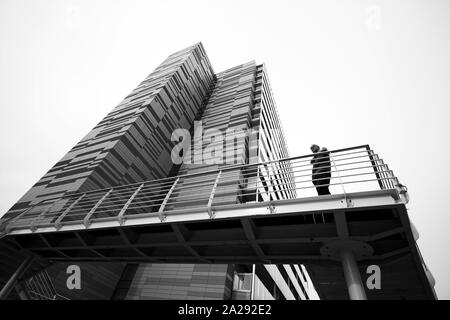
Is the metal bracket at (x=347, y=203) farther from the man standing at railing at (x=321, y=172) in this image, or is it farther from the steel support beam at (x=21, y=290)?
the steel support beam at (x=21, y=290)

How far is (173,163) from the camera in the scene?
26688 mm

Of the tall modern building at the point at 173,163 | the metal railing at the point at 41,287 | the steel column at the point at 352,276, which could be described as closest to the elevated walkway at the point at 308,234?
the steel column at the point at 352,276

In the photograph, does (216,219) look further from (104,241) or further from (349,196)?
(104,241)

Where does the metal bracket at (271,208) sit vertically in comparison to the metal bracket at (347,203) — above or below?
above

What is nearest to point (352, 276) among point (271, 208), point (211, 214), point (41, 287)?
point (271, 208)

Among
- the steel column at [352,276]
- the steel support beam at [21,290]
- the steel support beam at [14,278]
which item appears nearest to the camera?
the steel column at [352,276]

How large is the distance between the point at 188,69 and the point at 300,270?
32736mm

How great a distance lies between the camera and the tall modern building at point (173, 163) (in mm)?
16484

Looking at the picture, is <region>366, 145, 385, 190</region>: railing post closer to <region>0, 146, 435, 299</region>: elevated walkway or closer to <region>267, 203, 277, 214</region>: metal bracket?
<region>0, 146, 435, 299</region>: elevated walkway

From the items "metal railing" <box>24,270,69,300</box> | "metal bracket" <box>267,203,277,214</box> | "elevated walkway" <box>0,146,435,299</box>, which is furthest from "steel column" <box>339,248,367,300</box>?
"metal railing" <box>24,270,69,300</box>

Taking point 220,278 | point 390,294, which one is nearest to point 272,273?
point 220,278

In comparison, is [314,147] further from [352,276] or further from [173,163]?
[173,163]

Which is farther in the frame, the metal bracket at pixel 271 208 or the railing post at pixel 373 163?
the metal bracket at pixel 271 208

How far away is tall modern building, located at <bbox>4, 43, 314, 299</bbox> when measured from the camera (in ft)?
54.1
